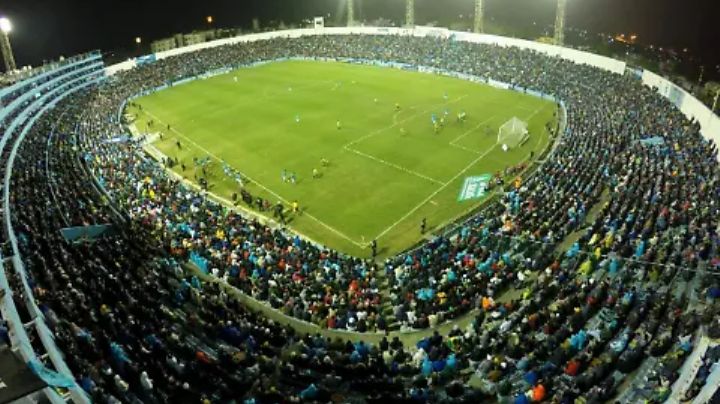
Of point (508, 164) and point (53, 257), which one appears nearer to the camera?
point (53, 257)

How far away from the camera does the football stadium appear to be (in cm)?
1753

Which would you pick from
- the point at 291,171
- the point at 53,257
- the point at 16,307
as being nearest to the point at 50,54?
the point at 291,171

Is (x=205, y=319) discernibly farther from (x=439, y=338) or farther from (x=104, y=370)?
(x=439, y=338)

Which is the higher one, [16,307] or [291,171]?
[16,307]

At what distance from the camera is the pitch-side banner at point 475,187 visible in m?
35.3

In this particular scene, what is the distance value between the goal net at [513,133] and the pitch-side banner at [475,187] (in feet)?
22.9

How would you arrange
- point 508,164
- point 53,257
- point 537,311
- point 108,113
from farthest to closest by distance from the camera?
point 108,113, point 508,164, point 53,257, point 537,311

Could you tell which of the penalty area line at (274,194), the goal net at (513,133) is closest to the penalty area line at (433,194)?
the goal net at (513,133)

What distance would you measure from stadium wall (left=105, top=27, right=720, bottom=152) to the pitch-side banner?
1574 cm

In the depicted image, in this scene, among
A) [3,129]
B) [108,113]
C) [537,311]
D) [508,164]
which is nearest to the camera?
[537,311]

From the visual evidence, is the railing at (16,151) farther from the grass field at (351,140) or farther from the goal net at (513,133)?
the goal net at (513,133)

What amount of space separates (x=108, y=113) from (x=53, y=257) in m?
34.2

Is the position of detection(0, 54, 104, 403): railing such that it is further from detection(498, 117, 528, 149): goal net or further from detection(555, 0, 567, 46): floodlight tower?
detection(555, 0, 567, 46): floodlight tower

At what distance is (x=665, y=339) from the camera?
17.7 metres
